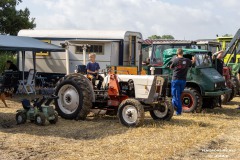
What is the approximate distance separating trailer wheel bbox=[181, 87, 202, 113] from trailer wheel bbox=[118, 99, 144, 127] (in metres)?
2.76

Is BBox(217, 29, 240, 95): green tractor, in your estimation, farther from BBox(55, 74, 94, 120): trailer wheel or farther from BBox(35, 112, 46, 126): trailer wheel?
BBox(35, 112, 46, 126): trailer wheel

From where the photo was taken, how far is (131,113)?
829 centimetres

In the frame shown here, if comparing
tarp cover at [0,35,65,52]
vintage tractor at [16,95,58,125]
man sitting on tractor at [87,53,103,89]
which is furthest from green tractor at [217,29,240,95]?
vintage tractor at [16,95,58,125]

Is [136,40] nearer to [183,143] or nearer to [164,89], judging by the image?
[164,89]

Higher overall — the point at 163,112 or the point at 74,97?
the point at 74,97


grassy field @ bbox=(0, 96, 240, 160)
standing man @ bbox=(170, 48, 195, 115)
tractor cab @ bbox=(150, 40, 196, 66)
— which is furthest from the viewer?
tractor cab @ bbox=(150, 40, 196, 66)

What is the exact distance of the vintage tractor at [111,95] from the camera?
28.7ft

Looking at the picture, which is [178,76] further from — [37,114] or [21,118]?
[21,118]

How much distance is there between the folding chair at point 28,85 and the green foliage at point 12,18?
1558cm

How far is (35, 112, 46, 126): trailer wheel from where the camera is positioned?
818cm

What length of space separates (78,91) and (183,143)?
2946mm

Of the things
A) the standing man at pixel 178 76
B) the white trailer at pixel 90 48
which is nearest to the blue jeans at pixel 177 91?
the standing man at pixel 178 76

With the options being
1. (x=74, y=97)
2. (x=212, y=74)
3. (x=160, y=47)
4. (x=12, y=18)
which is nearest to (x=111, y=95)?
(x=74, y=97)

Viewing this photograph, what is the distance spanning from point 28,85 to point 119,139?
334 inches
